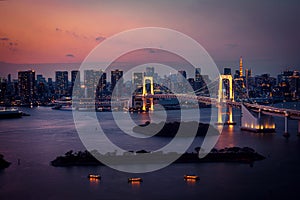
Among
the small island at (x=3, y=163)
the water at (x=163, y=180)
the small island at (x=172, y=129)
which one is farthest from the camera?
the small island at (x=172, y=129)

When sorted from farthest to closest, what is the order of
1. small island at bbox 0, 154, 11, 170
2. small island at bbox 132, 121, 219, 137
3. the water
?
1. small island at bbox 132, 121, 219, 137
2. small island at bbox 0, 154, 11, 170
3. the water

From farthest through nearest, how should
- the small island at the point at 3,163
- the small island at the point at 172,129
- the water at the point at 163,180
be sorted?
the small island at the point at 172,129
the small island at the point at 3,163
the water at the point at 163,180

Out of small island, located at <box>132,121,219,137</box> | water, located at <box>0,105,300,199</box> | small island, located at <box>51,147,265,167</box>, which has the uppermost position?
small island, located at <box>132,121,219,137</box>

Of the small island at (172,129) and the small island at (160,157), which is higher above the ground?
the small island at (172,129)

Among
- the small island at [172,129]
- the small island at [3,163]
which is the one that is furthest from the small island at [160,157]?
the small island at [172,129]

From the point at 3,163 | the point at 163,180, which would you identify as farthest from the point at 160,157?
the point at 3,163

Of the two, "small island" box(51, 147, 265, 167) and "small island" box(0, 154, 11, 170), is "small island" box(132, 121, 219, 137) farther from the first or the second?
"small island" box(0, 154, 11, 170)

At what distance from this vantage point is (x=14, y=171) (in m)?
4.59

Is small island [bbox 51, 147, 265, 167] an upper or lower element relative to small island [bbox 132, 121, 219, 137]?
lower

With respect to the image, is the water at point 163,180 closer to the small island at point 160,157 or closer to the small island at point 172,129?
the small island at point 160,157

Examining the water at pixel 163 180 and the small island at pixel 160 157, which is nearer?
the water at pixel 163 180

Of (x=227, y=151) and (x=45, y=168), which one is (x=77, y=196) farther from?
(x=227, y=151)

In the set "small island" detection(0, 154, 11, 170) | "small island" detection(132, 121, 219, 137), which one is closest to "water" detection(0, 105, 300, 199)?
"small island" detection(0, 154, 11, 170)

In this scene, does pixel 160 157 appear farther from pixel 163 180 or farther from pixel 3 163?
pixel 3 163
